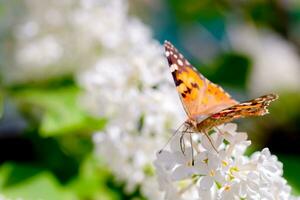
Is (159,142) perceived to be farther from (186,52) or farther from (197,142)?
(186,52)

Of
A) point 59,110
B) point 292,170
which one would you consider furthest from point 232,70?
point 59,110

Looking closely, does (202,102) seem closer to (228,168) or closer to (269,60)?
(228,168)

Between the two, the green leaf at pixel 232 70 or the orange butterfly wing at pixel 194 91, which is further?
the green leaf at pixel 232 70

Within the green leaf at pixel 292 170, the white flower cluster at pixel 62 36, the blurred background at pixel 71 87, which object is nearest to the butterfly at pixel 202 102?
the blurred background at pixel 71 87

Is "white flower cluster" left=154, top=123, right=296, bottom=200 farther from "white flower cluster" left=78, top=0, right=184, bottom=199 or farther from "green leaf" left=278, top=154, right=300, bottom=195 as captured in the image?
"green leaf" left=278, top=154, right=300, bottom=195

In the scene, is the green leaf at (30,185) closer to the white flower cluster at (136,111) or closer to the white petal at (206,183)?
the white flower cluster at (136,111)

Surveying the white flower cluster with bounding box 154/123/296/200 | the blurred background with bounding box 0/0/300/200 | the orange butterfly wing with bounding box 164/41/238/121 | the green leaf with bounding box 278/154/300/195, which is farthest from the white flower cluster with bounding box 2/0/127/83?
the white flower cluster with bounding box 154/123/296/200

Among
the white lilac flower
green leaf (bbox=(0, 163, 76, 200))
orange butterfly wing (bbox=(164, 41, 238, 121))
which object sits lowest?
green leaf (bbox=(0, 163, 76, 200))
